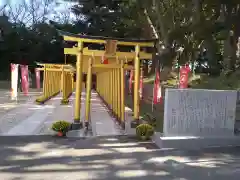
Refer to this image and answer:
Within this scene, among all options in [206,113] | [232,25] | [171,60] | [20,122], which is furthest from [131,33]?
[206,113]

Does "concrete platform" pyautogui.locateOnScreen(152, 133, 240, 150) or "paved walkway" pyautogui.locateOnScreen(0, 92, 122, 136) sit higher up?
"concrete platform" pyautogui.locateOnScreen(152, 133, 240, 150)

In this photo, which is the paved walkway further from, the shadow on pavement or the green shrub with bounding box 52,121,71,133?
the shadow on pavement

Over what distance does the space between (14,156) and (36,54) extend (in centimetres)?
3521

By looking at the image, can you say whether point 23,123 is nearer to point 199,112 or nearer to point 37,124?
point 37,124

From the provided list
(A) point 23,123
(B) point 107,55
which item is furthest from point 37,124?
(B) point 107,55

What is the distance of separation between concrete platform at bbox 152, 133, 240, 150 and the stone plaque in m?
0.16

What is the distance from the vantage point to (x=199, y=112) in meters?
7.54

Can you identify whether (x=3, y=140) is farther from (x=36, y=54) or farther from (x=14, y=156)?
(x=36, y=54)

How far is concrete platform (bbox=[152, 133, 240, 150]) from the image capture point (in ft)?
23.9

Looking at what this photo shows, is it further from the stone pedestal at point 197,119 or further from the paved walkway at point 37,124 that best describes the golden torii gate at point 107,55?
the stone pedestal at point 197,119

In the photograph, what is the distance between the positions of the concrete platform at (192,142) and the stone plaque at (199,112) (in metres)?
0.16

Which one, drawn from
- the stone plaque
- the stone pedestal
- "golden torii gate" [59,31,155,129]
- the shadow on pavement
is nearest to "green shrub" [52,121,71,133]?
the shadow on pavement

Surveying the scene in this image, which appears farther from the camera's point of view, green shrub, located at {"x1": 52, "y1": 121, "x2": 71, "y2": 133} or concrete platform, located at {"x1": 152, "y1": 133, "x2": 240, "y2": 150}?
green shrub, located at {"x1": 52, "y1": 121, "x2": 71, "y2": 133}

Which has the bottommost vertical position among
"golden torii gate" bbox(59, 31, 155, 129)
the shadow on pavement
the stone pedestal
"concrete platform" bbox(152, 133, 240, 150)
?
the shadow on pavement
